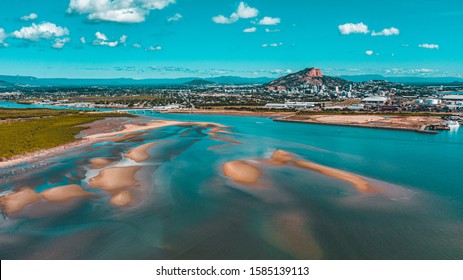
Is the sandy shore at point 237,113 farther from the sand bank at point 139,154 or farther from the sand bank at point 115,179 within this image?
the sand bank at point 115,179

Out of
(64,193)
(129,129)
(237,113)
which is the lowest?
(237,113)

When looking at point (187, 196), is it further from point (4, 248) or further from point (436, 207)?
point (436, 207)

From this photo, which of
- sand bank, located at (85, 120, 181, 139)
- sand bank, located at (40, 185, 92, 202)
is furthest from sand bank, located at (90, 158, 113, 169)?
sand bank, located at (85, 120, 181, 139)

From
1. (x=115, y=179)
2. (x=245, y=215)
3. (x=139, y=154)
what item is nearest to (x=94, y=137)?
(x=139, y=154)

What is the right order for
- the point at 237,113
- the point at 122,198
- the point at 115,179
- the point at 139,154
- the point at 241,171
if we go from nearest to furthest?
the point at 122,198, the point at 115,179, the point at 241,171, the point at 139,154, the point at 237,113

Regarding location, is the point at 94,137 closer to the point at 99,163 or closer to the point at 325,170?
the point at 99,163

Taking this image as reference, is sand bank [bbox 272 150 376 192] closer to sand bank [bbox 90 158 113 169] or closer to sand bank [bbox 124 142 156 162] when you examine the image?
sand bank [bbox 124 142 156 162]

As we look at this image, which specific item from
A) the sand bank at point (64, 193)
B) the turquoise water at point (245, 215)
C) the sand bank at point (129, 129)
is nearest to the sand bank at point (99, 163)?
the turquoise water at point (245, 215)
